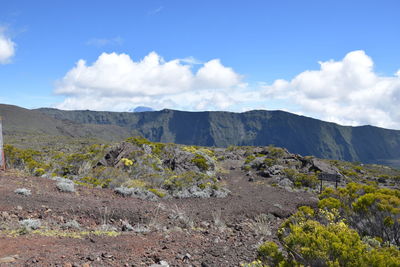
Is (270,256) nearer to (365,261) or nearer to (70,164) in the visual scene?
(365,261)

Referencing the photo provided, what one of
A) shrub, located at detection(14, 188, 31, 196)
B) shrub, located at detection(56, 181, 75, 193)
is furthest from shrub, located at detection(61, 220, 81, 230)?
shrub, located at detection(56, 181, 75, 193)

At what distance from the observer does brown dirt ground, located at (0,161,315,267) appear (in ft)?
16.8

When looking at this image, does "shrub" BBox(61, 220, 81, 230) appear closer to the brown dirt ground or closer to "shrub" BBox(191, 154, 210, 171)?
the brown dirt ground

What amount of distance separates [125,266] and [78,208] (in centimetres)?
415

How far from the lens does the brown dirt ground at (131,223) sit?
513cm

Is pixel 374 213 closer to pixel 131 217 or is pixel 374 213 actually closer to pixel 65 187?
pixel 131 217

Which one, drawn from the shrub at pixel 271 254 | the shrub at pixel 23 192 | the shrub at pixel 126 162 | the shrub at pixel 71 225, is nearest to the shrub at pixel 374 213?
the shrub at pixel 271 254

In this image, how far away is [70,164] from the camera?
1872 centimetres

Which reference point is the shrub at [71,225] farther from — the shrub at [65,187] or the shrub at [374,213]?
the shrub at [374,213]

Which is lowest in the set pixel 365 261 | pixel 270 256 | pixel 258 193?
pixel 258 193

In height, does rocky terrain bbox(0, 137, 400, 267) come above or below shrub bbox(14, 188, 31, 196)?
below

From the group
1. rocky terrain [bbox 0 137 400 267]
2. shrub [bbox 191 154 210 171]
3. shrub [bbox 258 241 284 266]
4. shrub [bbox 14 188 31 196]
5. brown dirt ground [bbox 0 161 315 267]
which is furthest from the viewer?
shrub [bbox 191 154 210 171]

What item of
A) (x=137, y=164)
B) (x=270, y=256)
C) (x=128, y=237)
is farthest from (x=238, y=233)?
(x=137, y=164)

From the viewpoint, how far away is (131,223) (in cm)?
848
